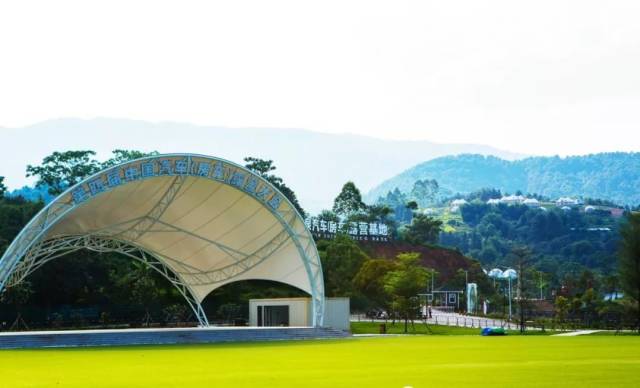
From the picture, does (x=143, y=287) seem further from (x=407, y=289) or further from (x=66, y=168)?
(x=66, y=168)

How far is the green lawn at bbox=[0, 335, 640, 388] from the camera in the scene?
18.2 metres

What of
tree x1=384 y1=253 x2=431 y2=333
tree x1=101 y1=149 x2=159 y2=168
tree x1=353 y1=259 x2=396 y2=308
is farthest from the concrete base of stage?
tree x1=101 y1=149 x2=159 y2=168

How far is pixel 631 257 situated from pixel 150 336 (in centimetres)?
2765

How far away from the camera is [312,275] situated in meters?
45.5

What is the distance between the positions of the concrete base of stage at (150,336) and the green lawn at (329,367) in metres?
4.02

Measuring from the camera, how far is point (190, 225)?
4666cm

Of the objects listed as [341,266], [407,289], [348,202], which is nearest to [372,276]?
[341,266]

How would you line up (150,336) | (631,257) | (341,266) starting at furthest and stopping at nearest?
(341,266) < (631,257) < (150,336)

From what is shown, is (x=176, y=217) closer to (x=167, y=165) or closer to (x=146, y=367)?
(x=167, y=165)

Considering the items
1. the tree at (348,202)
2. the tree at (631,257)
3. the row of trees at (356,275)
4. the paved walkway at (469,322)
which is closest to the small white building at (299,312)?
the paved walkway at (469,322)

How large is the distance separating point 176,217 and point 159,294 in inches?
659

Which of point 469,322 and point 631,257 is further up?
point 631,257

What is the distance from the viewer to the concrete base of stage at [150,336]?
36406 mm

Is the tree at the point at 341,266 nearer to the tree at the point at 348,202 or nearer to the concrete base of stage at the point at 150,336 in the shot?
the concrete base of stage at the point at 150,336
